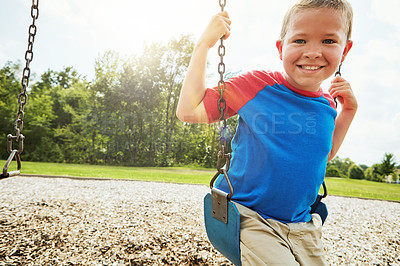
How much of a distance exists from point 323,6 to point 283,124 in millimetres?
617

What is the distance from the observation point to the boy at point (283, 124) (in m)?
1.30

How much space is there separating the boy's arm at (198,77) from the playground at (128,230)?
1.99m

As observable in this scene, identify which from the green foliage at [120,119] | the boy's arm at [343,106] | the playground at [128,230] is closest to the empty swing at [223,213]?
the boy's arm at [343,106]

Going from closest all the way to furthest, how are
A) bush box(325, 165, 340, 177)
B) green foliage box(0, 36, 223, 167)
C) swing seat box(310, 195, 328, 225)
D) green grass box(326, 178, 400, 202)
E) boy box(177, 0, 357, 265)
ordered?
boy box(177, 0, 357, 265), swing seat box(310, 195, 328, 225), green grass box(326, 178, 400, 202), green foliage box(0, 36, 223, 167), bush box(325, 165, 340, 177)

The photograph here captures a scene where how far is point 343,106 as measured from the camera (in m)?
1.89

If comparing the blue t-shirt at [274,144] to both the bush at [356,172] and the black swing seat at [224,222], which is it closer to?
the black swing seat at [224,222]

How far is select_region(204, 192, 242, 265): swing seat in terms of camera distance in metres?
1.22

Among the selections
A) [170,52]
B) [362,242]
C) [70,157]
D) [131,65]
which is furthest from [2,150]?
[362,242]

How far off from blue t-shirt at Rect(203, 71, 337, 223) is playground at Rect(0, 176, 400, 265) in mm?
1795

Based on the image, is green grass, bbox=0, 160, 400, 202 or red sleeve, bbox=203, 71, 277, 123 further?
green grass, bbox=0, 160, 400, 202

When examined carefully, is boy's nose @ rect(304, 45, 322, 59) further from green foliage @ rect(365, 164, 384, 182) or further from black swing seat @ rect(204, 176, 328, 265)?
green foliage @ rect(365, 164, 384, 182)

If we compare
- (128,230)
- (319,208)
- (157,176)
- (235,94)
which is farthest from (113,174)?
(235,94)

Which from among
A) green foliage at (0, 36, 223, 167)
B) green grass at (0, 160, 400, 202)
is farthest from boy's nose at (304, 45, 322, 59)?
green foliage at (0, 36, 223, 167)

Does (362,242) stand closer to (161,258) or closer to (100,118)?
(161,258)
